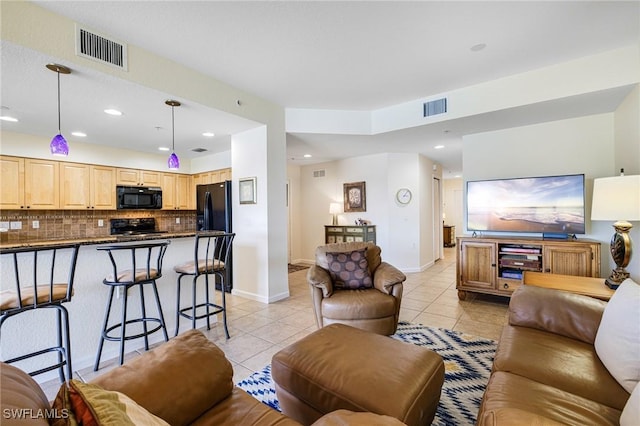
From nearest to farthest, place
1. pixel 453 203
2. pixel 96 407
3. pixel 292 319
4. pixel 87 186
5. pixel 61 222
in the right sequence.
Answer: pixel 96 407 < pixel 292 319 < pixel 61 222 < pixel 87 186 < pixel 453 203

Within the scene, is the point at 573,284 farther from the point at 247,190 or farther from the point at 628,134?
the point at 247,190

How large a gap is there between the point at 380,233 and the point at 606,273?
130 inches

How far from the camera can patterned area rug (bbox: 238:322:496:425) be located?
1.74 m

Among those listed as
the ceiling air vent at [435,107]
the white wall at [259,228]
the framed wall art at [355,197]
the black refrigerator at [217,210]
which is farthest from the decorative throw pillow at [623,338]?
the framed wall art at [355,197]

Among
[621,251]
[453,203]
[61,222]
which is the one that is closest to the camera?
[621,251]

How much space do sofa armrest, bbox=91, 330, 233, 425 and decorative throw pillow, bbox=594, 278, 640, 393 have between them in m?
1.74

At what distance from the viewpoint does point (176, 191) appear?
5.95 meters

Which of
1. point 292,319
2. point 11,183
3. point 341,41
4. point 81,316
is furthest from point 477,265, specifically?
point 11,183

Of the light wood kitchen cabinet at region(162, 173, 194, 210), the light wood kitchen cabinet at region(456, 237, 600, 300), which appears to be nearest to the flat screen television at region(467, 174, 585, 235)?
the light wood kitchen cabinet at region(456, 237, 600, 300)

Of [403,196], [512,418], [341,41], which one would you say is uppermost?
[341,41]

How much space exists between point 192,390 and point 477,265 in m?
3.82

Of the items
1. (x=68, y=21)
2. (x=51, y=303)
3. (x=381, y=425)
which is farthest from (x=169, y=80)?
(x=381, y=425)

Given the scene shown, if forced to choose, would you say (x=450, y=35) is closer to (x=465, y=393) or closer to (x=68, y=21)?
(x=465, y=393)

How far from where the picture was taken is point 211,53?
8.85 ft
